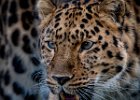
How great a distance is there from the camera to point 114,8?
5.37 metres

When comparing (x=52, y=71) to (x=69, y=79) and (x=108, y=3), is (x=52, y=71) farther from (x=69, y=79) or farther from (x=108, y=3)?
(x=108, y=3)

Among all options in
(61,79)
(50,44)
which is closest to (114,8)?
(50,44)

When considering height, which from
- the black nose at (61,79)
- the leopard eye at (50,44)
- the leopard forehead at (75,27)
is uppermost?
the leopard forehead at (75,27)

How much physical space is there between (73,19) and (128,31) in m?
A: 0.48

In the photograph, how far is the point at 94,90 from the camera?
5461mm

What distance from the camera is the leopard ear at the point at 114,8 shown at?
5363 millimetres

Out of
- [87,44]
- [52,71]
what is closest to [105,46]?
[87,44]

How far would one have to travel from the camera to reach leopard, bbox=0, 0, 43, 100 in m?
6.35

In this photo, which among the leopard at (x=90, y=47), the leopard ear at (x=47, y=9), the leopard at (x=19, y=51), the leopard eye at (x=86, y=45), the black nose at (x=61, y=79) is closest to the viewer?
the black nose at (x=61, y=79)

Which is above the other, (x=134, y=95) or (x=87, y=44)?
(x=87, y=44)

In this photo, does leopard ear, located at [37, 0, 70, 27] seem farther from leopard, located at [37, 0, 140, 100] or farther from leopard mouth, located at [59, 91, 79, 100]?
leopard mouth, located at [59, 91, 79, 100]

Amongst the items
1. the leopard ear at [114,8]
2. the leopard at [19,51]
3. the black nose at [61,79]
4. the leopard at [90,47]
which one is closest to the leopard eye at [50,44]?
the leopard at [90,47]

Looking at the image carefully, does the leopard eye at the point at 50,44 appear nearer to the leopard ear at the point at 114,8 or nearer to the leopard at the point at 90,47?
the leopard at the point at 90,47

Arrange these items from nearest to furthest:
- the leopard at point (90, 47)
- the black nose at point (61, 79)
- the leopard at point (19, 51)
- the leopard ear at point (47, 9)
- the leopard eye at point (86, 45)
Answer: the black nose at point (61, 79) → the leopard at point (90, 47) → the leopard eye at point (86, 45) → the leopard ear at point (47, 9) → the leopard at point (19, 51)
